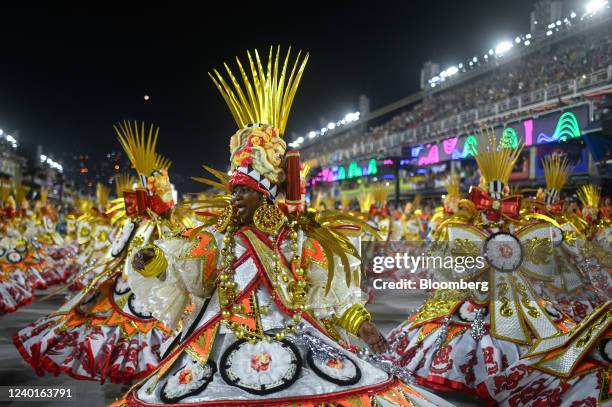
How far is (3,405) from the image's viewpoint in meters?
4.52

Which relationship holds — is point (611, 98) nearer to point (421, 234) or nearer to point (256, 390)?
point (421, 234)

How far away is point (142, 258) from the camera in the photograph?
2.82 meters

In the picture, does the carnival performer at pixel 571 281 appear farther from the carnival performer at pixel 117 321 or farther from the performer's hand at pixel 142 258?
the performer's hand at pixel 142 258

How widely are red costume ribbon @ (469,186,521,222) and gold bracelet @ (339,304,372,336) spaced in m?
3.08

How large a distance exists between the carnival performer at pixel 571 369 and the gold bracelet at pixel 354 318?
1592 millimetres

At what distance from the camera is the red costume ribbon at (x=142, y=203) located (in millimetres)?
5734

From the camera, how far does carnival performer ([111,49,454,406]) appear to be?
255cm

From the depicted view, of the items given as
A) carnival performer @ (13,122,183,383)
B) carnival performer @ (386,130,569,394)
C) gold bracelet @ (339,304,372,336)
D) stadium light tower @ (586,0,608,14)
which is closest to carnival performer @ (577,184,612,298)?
carnival performer @ (386,130,569,394)

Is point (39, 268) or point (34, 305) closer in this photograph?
point (34, 305)

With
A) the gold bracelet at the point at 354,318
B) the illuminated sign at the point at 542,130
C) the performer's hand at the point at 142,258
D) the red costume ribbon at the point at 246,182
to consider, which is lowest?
the gold bracelet at the point at 354,318

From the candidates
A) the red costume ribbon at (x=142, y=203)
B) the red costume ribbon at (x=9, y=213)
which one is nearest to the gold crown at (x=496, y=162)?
the red costume ribbon at (x=142, y=203)

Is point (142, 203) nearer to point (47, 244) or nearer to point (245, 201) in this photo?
point (245, 201)

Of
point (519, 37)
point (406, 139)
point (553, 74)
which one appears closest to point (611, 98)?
point (553, 74)

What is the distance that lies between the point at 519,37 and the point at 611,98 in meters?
21.3
